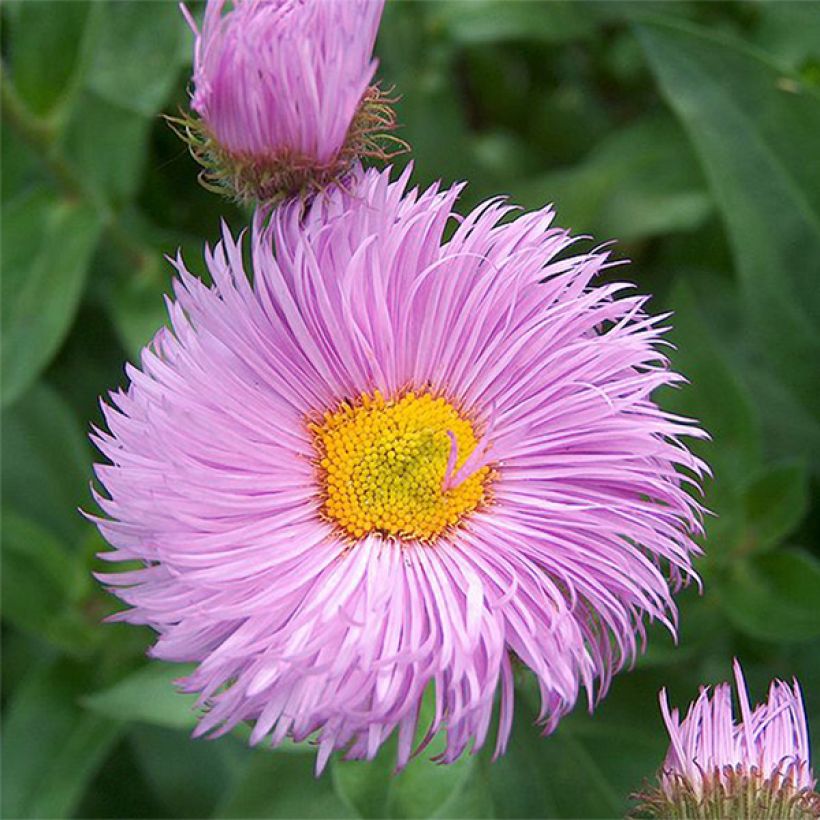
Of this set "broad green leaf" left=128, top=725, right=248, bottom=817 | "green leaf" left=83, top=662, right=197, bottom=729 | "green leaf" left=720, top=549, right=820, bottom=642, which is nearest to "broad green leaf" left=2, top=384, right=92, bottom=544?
"broad green leaf" left=128, top=725, right=248, bottom=817

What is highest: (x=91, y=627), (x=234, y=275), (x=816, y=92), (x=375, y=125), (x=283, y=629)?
(x=816, y=92)

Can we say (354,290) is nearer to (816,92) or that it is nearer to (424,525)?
(424,525)

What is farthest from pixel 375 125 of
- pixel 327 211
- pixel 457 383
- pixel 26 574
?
pixel 26 574

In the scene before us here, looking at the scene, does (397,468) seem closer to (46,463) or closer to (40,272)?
(40,272)

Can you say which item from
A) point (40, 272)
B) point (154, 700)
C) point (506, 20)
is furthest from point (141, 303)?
point (506, 20)

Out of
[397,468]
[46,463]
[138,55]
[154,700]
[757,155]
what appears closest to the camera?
[397,468]

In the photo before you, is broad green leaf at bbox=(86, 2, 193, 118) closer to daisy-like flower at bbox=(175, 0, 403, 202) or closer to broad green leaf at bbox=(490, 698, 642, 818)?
daisy-like flower at bbox=(175, 0, 403, 202)
